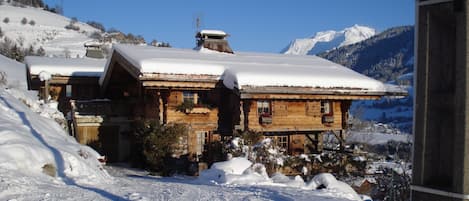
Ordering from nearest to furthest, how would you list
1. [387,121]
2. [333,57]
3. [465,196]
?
1. [465,196]
2. [387,121]
3. [333,57]

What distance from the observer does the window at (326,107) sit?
21.7 meters

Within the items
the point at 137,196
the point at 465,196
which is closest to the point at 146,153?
the point at 137,196

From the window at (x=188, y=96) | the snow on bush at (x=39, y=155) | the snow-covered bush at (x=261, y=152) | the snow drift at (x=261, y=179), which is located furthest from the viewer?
the window at (x=188, y=96)

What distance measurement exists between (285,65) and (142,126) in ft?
23.0

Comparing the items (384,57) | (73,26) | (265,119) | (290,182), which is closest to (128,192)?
(290,182)

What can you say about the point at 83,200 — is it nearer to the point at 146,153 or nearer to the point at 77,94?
the point at 146,153

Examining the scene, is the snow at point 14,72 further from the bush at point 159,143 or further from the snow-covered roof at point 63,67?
the bush at point 159,143

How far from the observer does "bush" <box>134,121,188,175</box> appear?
17906mm

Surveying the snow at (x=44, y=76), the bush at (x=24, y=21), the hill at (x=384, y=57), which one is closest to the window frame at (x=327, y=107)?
the snow at (x=44, y=76)

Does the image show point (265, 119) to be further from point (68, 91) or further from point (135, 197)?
point (68, 91)

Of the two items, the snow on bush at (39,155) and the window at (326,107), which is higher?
the window at (326,107)

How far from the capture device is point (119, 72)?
78.6 feet

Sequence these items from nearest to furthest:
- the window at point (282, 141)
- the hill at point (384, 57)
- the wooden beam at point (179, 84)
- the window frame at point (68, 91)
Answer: the wooden beam at point (179, 84), the window at point (282, 141), the window frame at point (68, 91), the hill at point (384, 57)

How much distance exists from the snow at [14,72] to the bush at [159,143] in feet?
71.7
